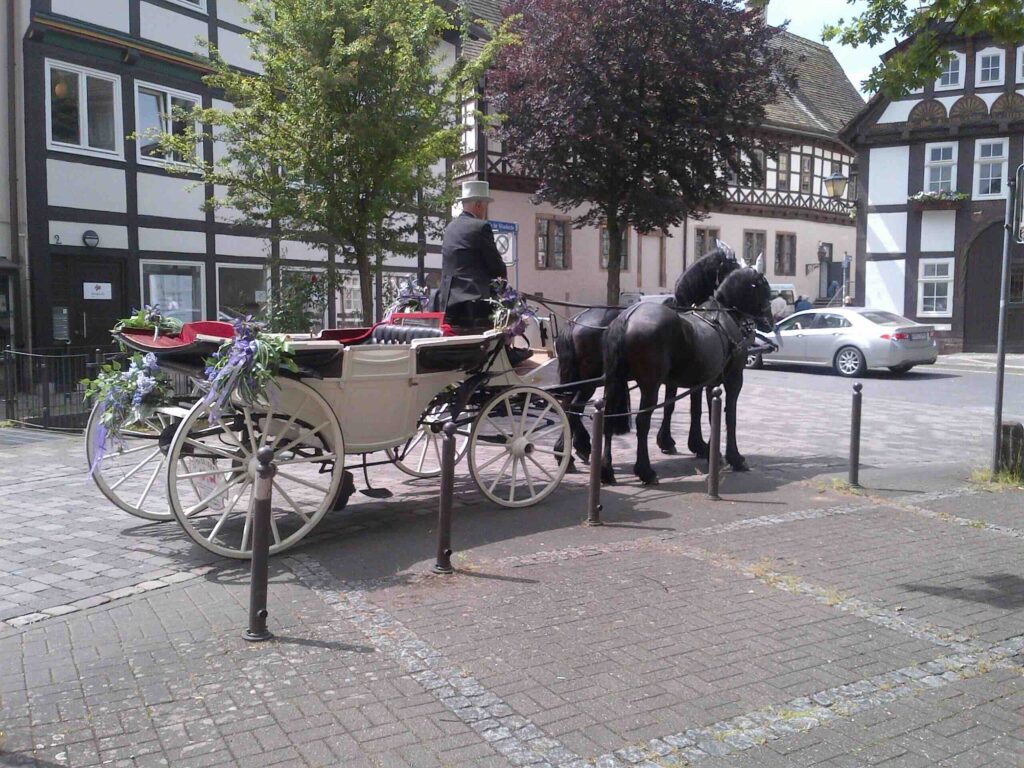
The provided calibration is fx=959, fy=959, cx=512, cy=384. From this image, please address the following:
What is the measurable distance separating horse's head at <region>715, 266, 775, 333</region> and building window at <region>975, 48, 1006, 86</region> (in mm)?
24299

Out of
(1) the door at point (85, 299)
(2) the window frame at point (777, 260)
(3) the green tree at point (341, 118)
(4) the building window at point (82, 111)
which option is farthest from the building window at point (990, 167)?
(1) the door at point (85, 299)

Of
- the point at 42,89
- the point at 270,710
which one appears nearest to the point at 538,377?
the point at 270,710

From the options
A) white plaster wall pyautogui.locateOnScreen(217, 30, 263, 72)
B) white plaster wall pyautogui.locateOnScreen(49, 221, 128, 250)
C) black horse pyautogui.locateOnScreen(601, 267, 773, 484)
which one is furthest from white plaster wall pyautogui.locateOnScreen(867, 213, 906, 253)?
white plaster wall pyautogui.locateOnScreen(49, 221, 128, 250)

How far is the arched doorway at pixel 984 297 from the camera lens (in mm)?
29359

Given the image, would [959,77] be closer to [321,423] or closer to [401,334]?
[401,334]

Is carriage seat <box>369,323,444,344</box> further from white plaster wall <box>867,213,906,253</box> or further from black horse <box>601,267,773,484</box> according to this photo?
white plaster wall <box>867,213,906,253</box>

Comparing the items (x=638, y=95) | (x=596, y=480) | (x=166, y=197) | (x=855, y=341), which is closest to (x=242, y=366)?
(x=596, y=480)

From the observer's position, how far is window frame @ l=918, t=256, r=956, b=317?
99.6 ft

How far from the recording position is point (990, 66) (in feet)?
96.1

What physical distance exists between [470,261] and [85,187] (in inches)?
470

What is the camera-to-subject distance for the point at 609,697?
415 centimetres

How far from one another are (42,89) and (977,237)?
2626 centimetres

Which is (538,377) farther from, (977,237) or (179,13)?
(977,237)

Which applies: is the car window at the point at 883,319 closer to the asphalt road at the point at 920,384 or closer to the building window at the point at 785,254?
the asphalt road at the point at 920,384
